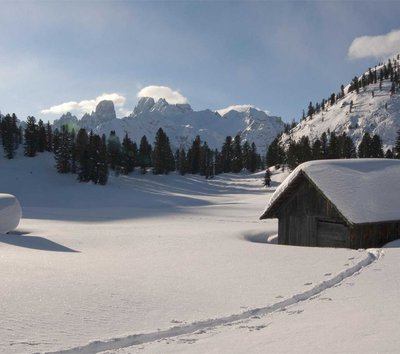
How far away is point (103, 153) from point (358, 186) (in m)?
58.9

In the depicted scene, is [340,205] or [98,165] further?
[98,165]

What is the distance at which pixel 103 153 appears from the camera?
2781 inches

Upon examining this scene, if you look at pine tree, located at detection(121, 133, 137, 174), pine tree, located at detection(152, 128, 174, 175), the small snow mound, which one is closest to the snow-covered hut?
the small snow mound

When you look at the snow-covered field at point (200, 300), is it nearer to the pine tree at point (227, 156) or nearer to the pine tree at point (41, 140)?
the pine tree at point (41, 140)

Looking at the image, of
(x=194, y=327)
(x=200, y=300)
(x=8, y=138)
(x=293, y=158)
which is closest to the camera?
(x=194, y=327)

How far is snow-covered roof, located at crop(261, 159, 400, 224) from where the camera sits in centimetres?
1672

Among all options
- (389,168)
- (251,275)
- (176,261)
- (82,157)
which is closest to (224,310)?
(251,275)

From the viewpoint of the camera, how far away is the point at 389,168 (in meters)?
20.1

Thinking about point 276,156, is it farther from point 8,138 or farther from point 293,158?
point 8,138

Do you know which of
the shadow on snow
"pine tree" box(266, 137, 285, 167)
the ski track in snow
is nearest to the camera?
the ski track in snow

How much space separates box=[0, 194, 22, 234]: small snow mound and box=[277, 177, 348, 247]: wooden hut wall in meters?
17.7

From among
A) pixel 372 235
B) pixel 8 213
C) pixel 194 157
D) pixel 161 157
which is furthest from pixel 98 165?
pixel 372 235

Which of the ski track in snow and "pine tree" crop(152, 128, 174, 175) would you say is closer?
the ski track in snow

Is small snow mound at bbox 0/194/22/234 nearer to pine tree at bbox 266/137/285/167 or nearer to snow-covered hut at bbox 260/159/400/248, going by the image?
snow-covered hut at bbox 260/159/400/248
